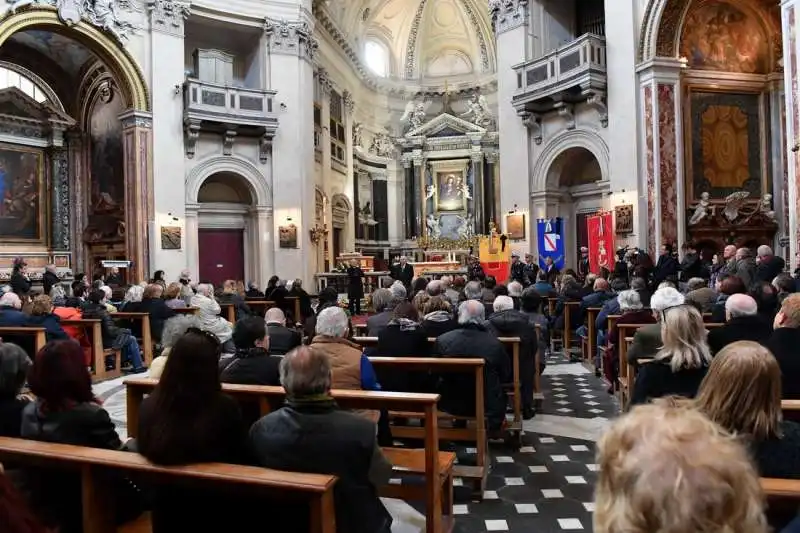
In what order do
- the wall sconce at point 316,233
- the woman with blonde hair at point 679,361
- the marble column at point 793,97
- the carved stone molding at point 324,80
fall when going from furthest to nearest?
the carved stone molding at point 324,80 → the wall sconce at point 316,233 → the marble column at point 793,97 → the woman with blonde hair at point 679,361

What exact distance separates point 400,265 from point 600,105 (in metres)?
6.41

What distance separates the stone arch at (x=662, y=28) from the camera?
13.8 meters

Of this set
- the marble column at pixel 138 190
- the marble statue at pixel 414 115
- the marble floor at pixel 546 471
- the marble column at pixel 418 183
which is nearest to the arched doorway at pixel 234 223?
the marble column at pixel 138 190

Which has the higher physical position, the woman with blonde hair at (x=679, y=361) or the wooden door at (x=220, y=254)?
the wooden door at (x=220, y=254)

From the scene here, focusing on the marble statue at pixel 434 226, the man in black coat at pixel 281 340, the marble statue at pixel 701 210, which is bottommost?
the man in black coat at pixel 281 340

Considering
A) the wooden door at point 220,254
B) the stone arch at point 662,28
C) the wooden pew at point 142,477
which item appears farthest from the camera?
the wooden door at point 220,254

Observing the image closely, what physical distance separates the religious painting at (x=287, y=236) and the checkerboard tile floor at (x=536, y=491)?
43.4ft

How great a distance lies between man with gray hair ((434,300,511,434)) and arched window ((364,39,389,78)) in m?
24.3

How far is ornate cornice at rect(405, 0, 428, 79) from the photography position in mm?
28284

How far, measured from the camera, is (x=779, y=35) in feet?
48.3

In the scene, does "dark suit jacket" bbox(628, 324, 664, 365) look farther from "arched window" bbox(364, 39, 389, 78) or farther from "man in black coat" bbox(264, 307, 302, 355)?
"arched window" bbox(364, 39, 389, 78)

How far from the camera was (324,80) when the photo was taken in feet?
72.8

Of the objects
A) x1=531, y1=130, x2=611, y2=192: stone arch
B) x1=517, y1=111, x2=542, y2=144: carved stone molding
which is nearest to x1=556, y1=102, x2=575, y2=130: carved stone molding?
x1=531, y1=130, x2=611, y2=192: stone arch

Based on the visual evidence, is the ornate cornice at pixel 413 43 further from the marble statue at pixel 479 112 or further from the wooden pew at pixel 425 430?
the wooden pew at pixel 425 430
